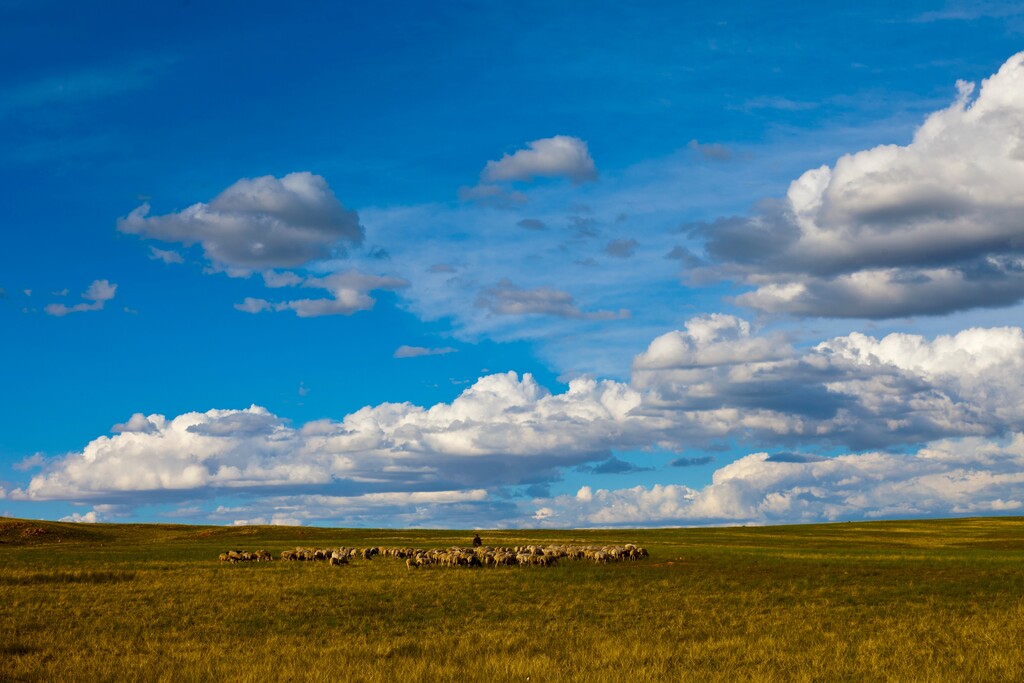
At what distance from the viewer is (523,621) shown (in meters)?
30.5

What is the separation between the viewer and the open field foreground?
22.3 metres

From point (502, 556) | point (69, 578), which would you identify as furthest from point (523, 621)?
point (69, 578)

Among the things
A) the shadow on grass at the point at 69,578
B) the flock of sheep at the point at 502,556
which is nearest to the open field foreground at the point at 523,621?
the shadow on grass at the point at 69,578

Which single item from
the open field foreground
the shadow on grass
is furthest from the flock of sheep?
the shadow on grass

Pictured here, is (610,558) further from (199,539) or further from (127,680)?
(199,539)

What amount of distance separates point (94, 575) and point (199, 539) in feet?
174

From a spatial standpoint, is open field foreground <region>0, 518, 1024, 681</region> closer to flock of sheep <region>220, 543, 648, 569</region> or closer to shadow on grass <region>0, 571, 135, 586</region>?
shadow on grass <region>0, 571, 135, 586</region>

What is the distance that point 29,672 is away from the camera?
2189 cm

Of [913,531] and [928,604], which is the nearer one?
[928,604]

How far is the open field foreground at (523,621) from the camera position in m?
22.3

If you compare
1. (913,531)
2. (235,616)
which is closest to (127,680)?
(235,616)

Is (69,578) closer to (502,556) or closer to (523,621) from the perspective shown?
(502,556)

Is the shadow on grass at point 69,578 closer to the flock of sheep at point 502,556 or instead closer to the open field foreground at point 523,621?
the open field foreground at point 523,621

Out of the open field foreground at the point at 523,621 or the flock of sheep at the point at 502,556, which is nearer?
the open field foreground at the point at 523,621
